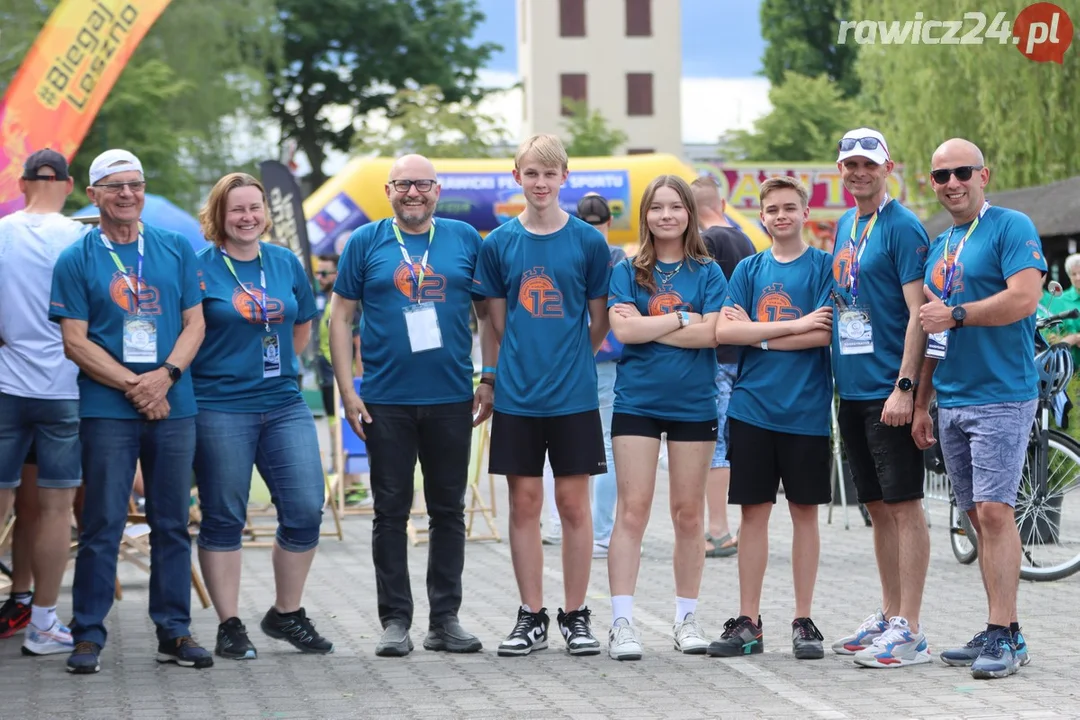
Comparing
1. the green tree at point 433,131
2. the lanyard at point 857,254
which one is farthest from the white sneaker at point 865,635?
the green tree at point 433,131

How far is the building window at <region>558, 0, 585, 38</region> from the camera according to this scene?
232ft

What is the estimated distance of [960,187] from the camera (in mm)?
6395

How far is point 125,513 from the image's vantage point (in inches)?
267

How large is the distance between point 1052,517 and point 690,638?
2756 mm

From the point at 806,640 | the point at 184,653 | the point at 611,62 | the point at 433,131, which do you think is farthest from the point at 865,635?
the point at 611,62

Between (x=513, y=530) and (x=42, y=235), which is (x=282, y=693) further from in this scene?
(x=42, y=235)

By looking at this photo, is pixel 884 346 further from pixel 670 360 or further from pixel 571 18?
pixel 571 18

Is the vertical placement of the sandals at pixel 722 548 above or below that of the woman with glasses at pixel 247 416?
below

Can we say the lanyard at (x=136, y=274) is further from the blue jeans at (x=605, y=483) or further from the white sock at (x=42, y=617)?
the blue jeans at (x=605, y=483)

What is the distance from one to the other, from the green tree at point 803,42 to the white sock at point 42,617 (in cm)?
6293

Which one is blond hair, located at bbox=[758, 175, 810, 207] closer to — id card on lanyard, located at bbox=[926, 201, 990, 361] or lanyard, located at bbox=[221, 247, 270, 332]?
id card on lanyard, located at bbox=[926, 201, 990, 361]

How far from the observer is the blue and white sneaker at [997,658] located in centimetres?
624

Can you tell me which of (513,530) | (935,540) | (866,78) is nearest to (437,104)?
(866,78)

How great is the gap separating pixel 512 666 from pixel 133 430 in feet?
5.85
